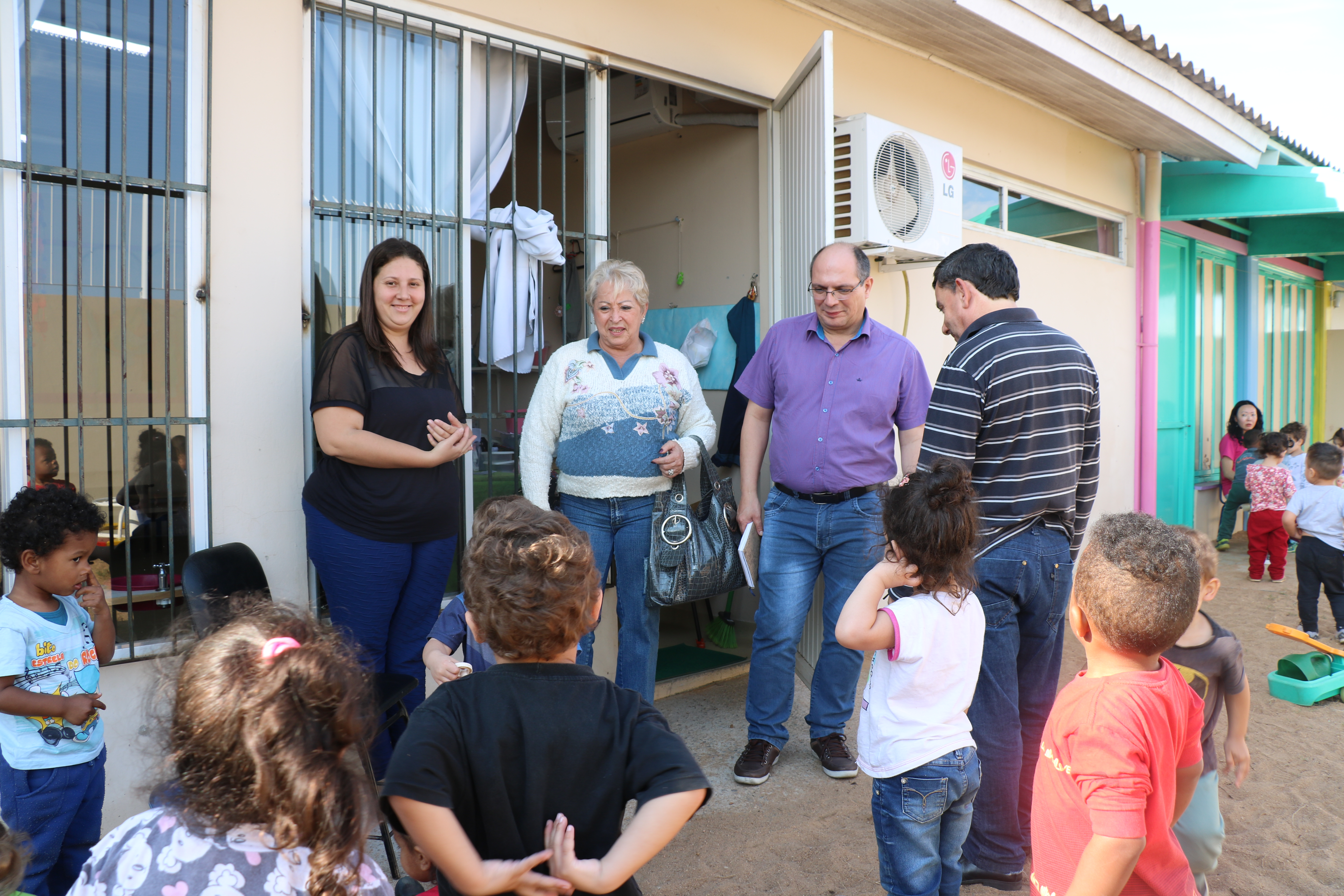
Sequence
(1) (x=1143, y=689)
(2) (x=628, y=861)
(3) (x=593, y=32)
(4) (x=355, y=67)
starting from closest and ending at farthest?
(2) (x=628, y=861) < (1) (x=1143, y=689) < (4) (x=355, y=67) < (3) (x=593, y=32)

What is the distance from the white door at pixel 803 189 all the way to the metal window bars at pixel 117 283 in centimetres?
215

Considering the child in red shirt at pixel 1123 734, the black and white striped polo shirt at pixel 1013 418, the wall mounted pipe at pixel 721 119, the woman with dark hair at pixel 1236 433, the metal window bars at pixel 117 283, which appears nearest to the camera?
the child in red shirt at pixel 1123 734

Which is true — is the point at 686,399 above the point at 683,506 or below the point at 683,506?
above

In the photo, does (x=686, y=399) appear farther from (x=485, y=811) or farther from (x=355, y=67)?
(x=485, y=811)

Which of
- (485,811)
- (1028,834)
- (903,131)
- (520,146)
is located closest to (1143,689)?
(485,811)

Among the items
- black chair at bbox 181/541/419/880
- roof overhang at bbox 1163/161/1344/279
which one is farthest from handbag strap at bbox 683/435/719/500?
roof overhang at bbox 1163/161/1344/279

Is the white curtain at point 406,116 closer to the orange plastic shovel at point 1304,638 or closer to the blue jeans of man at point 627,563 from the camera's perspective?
the blue jeans of man at point 627,563

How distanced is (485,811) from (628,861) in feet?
0.68

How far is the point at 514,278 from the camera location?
345 centimetres

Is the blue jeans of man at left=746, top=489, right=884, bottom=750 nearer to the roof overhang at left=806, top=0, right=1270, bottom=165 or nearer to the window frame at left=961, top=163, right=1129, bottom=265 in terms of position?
the window frame at left=961, top=163, right=1129, bottom=265

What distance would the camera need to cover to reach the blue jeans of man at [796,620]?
3.23 metres

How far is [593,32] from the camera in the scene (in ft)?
11.7

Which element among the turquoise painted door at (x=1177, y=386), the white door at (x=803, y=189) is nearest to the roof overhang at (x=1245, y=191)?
the turquoise painted door at (x=1177, y=386)

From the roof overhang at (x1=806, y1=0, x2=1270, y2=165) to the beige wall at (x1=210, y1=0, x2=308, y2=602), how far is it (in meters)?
2.48
